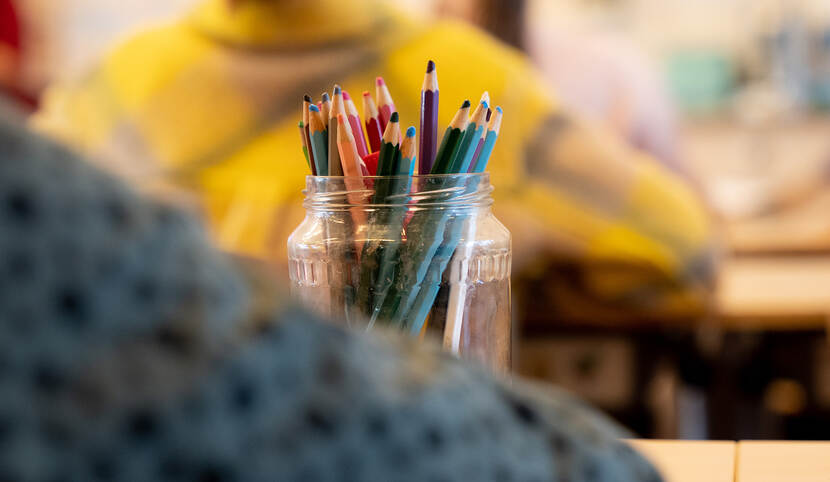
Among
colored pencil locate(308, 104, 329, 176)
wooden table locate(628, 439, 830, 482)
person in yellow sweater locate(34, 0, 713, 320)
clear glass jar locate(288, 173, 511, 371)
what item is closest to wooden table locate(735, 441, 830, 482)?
wooden table locate(628, 439, 830, 482)

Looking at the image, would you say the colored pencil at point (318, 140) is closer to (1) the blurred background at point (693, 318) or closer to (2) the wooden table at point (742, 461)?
(2) the wooden table at point (742, 461)

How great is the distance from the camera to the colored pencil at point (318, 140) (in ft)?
1.39

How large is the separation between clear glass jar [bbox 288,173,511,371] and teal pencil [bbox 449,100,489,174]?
1 centimetres

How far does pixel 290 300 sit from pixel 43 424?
0.06 metres

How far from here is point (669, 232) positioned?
0.99 m

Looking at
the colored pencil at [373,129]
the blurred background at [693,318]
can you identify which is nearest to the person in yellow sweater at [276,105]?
the blurred background at [693,318]

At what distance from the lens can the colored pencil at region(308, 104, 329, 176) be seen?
42 centimetres

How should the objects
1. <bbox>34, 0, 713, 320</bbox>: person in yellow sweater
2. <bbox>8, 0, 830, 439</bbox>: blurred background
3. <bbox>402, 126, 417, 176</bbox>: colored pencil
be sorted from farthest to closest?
<bbox>8, 0, 830, 439</bbox>: blurred background < <bbox>34, 0, 713, 320</bbox>: person in yellow sweater < <bbox>402, 126, 417, 176</bbox>: colored pencil

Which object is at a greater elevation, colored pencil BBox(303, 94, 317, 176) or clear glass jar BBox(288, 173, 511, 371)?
colored pencil BBox(303, 94, 317, 176)

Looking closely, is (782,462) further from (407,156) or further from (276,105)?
(276,105)

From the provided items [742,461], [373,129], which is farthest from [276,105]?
[742,461]

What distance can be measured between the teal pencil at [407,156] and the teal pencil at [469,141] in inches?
0.9

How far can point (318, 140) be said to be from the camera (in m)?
0.43

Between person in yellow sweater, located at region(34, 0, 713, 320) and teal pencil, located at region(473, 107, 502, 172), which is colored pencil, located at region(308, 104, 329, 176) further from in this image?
person in yellow sweater, located at region(34, 0, 713, 320)
